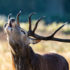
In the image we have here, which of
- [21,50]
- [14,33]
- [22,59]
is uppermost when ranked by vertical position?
[14,33]

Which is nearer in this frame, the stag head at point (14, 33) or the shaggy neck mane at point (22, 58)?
the stag head at point (14, 33)

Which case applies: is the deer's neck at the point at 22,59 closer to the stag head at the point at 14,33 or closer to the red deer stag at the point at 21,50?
the red deer stag at the point at 21,50

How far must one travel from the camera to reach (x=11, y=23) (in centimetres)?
741

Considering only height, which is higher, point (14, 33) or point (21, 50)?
point (14, 33)

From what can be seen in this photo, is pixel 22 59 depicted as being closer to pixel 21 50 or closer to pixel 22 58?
pixel 22 58

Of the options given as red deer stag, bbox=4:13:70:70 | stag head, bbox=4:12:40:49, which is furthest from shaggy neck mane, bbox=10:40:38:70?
stag head, bbox=4:12:40:49

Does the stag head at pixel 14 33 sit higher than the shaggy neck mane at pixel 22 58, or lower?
higher

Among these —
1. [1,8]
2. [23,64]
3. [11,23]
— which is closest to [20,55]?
[23,64]

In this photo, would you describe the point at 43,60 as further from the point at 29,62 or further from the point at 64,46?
the point at 64,46

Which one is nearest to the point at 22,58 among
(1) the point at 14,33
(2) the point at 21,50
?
(2) the point at 21,50

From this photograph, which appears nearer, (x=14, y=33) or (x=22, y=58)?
(x=14, y=33)

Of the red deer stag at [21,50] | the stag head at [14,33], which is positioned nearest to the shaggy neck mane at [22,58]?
the red deer stag at [21,50]

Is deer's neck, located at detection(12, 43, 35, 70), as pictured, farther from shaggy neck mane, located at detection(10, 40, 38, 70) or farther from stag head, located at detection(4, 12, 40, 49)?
stag head, located at detection(4, 12, 40, 49)

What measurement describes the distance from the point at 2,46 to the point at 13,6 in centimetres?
2338
